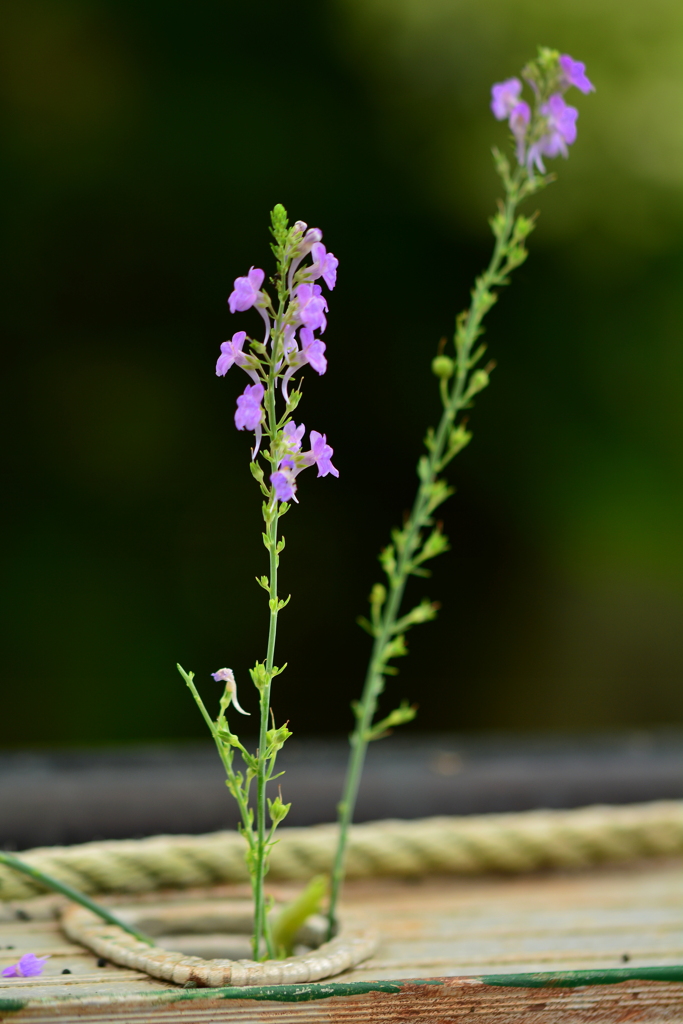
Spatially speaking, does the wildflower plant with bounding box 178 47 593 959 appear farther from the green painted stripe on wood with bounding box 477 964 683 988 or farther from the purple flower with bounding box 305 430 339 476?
the green painted stripe on wood with bounding box 477 964 683 988

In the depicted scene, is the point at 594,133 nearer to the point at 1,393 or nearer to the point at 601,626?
the point at 601,626

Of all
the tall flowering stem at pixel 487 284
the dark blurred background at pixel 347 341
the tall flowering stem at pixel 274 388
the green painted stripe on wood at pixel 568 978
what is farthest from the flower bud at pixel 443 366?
the dark blurred background at pixel 347 341

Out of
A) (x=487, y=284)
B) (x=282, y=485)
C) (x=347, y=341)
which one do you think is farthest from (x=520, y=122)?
(x=347, y=341)

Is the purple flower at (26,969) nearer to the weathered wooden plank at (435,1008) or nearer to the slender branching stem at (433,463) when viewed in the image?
the weathered wooden plank at (435,1008)

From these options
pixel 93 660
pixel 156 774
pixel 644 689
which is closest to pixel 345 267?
pixel 93 660

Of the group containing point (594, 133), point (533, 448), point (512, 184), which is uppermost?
point (594, 133)
